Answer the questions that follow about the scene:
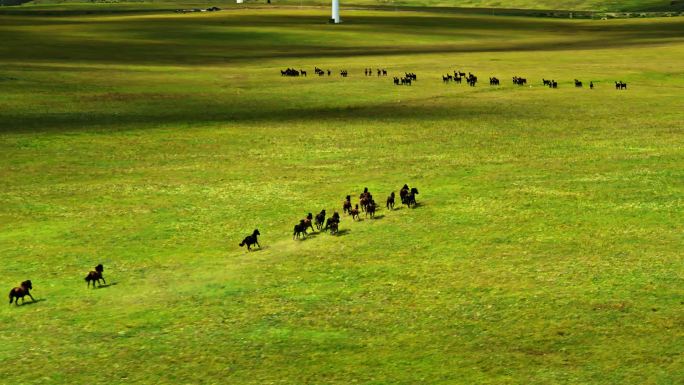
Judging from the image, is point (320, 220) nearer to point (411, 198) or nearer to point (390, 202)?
point (390, 202)

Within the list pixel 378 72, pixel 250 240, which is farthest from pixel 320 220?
pixel 378 72

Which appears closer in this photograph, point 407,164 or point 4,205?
point 4,205

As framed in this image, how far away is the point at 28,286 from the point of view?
76.0 feet

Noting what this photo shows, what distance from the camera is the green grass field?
1931 centimetres

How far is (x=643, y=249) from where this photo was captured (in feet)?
Answer: 86.9

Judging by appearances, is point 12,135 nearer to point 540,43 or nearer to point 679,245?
point 679,245

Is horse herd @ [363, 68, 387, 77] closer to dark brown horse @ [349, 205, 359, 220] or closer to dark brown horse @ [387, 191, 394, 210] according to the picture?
dark brown horse @ [387, 191, 394, 210]

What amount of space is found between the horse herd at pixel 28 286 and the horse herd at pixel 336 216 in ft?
14.3

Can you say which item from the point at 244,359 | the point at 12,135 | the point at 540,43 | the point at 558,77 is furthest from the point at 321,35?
the point at 244,359

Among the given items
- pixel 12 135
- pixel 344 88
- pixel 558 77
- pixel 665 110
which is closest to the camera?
pixel 12 135

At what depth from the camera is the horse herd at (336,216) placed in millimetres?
28297

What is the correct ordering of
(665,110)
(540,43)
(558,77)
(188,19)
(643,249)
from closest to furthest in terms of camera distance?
1. (643,249)
2. (665,110)
3. (558,77)
4. (540,43)
5. (188,19)

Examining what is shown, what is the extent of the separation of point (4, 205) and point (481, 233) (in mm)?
15977

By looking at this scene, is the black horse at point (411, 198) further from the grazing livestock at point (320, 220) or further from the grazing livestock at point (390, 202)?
the grazing livestock at point (320, 220)
